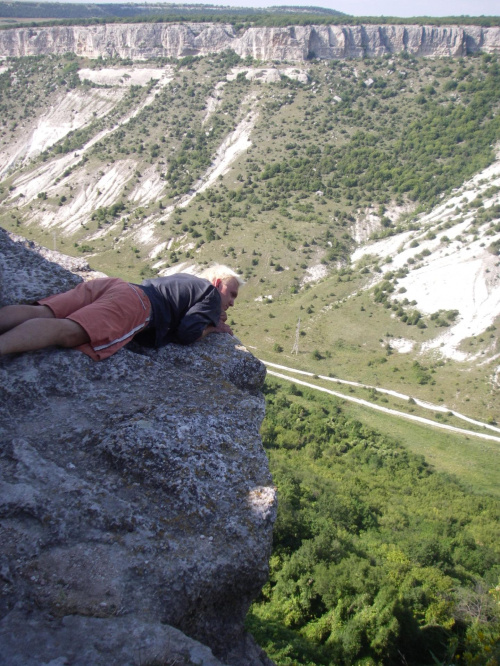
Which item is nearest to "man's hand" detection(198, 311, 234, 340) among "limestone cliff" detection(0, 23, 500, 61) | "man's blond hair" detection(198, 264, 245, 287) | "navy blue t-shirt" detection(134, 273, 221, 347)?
"navy blue t-shirt" detection(134, 273, 221, 347)

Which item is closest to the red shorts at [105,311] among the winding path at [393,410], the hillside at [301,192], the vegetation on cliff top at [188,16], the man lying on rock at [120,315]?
the man lying on rock at [120,315]

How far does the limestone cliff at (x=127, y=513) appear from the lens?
321 cm

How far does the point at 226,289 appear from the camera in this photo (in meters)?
6.75

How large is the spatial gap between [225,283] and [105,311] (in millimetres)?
1899

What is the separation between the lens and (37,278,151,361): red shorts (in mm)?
5352

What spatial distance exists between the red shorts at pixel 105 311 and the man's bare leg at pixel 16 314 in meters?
0.18

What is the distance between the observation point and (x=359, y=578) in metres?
12.5

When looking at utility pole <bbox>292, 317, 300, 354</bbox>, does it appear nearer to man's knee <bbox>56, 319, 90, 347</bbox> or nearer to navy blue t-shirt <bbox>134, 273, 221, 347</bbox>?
navy blue t-shirt <bbox>134, 273, 221, 347</bbox>

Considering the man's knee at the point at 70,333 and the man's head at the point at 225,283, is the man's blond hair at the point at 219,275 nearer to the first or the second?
the man's head at the point at 225,283

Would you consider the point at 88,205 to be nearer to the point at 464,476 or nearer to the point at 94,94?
the point at 94,94

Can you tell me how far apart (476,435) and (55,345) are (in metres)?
31.6

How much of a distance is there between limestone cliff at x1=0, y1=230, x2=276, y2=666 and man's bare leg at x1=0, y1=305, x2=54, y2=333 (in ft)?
1.25

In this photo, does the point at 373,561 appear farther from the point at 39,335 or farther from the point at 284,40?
the point at 284,40

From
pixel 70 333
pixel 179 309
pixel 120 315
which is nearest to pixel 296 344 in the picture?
pixel 179 309
